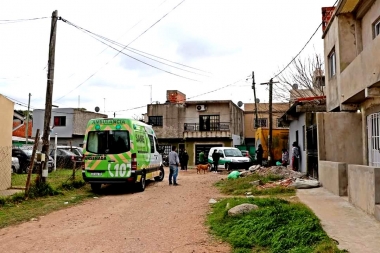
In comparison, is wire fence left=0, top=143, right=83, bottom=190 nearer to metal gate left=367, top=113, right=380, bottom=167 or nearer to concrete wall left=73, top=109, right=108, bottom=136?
metal gate left=367, top=113, right=380, bottom=167

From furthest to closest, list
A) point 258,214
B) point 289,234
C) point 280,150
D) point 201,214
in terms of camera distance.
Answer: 1. point 280,150
2. point 201,214
3. point 258,214
4. point 289,234

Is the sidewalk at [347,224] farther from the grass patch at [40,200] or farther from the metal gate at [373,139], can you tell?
the grass patch at [40,200]

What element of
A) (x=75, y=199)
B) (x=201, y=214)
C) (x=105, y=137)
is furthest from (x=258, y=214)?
(x=105, y=137)

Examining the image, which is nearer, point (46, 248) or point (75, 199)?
point (46, 248)

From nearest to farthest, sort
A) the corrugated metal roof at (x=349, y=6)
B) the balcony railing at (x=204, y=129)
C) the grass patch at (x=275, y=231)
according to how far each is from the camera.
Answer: the grass patch at (x=275, y=231) → the corrugated metal roof at (x=349, y=6) → the balcony railing at (x=204, y=129)

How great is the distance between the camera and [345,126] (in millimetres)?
11977

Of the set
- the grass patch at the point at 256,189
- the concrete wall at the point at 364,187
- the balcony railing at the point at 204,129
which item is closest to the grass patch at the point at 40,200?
the grass patch at the point at 256,189

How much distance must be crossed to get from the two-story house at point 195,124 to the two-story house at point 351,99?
2441 cm

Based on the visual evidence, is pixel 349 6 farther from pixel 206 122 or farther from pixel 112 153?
pixel 206 122

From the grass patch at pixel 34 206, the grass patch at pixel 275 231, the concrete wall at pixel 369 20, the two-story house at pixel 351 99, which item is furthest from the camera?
the concrete wall at pixel 369 20

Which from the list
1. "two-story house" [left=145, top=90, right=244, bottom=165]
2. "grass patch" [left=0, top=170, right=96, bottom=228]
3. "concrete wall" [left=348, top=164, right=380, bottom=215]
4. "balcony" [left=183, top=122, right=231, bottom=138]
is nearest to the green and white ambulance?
"grass patch" [left=0, top=170, right=96, bottom=228]

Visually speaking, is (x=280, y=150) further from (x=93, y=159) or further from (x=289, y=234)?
(x=289, y=234)

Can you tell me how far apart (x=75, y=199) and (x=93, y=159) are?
6.06 feet

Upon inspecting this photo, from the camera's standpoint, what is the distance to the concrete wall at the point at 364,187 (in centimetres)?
660
